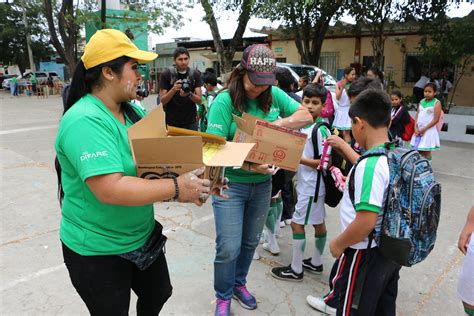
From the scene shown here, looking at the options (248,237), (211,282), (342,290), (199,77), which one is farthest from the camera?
(199,77)

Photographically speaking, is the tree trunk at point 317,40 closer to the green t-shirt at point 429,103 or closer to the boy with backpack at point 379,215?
the green t-shirt at point 429,103

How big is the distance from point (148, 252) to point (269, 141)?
895 millimetres

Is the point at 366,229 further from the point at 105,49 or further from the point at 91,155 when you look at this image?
the point at 105,49

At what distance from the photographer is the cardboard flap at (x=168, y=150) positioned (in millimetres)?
1514

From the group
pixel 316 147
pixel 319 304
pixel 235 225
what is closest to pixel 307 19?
pixel 316 147

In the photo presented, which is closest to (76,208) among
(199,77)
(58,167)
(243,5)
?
(58,167)

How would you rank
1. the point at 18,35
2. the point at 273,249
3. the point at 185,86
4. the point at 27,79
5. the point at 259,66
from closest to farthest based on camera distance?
the point at 259,66 < the point at 273,249 < the point at 185,86 < the point at 27,79 < the point at 18,35

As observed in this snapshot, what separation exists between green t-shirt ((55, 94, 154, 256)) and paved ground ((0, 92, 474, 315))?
1.29m

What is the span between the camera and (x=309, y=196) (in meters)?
3.05

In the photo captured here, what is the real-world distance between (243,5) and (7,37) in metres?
28.5

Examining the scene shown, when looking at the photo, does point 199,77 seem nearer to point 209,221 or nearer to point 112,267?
point 209,221

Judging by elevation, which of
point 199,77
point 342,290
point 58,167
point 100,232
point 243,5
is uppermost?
point 243,5

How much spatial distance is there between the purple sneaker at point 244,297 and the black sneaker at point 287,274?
430 millimetres

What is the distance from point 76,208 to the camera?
1.67 metres
